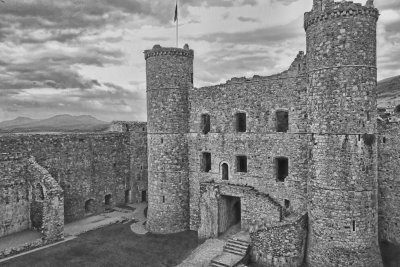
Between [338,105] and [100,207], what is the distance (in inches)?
783

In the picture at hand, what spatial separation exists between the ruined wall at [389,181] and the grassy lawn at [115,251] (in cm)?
1076

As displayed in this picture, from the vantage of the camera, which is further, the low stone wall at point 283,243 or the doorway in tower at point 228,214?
the doorway in tower at point 228,214

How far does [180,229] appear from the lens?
22.0 meters

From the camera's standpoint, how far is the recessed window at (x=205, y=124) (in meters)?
22.0

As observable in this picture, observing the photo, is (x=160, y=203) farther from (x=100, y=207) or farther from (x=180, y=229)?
(x=100, y=207)

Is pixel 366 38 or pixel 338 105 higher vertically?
pixel 366 38

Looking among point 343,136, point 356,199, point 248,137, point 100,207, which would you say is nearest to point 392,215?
point 356,199

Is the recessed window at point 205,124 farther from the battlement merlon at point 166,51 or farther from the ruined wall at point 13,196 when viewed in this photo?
the ruined wall at point 13,196

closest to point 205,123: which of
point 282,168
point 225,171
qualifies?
point 225,171

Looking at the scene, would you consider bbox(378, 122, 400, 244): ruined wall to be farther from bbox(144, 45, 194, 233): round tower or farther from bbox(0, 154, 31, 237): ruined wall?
bbox(0, 154, 31, 237): ruined wall

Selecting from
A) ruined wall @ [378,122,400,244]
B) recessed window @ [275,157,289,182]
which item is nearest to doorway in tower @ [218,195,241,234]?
recessed window @ [275,157,289,182]

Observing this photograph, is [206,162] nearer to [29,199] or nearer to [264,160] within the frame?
[264,160]

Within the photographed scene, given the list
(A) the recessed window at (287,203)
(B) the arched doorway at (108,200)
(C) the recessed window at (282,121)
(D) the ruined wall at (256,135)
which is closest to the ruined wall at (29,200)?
(B) the arched doorway at (108,200)

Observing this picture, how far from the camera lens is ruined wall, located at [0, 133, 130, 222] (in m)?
22.7
